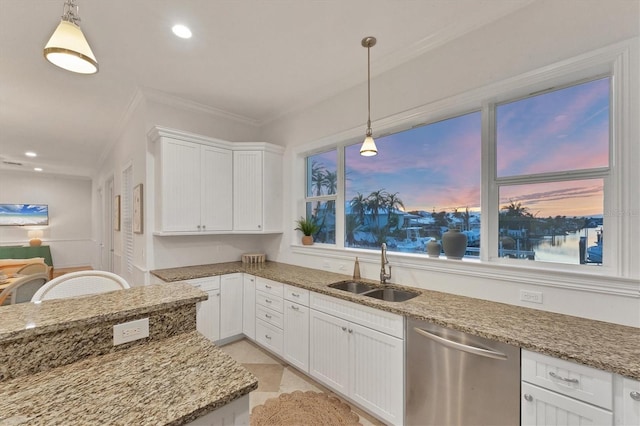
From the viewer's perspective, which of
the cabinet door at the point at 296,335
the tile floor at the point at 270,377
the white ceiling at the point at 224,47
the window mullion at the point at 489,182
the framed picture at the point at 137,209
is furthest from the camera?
the framed picture at the point at 137,209

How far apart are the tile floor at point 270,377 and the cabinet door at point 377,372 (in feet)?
0.62

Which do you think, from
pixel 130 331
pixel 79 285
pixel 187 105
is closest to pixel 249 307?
pixel 79 285

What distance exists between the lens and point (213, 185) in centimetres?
340

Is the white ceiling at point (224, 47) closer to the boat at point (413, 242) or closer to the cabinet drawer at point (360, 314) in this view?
the boat at point (413, 242)

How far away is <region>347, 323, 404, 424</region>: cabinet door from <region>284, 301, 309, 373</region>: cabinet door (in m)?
0.52

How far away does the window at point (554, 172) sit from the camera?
1718 millimetres

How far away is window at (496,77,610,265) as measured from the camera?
1718mm

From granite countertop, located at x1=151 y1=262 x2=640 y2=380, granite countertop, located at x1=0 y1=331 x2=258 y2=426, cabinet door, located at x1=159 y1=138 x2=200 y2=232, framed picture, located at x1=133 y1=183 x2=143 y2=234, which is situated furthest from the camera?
framed picture, located at x1=133 y1=183 x2=143 y2=234

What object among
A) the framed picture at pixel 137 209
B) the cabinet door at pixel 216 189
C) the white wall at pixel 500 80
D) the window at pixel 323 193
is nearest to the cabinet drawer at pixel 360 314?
the white wall at pixel 500 80

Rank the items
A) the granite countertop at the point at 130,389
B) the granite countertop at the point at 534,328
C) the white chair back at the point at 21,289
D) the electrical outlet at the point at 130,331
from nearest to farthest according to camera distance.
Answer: the granite countertop at the point at 130,389
the electrical outlet at the point at 130,331
the granite countertop at the point at 534,328
the white chair back at the point at 21,289

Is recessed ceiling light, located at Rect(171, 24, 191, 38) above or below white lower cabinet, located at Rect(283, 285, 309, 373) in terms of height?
above

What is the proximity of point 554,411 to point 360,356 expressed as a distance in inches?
43.3

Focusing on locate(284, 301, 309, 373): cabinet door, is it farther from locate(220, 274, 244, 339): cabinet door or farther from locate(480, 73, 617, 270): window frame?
locate(480, 73, 617, 270): window frame

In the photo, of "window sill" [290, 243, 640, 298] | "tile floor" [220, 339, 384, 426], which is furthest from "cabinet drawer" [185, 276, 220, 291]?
"window sill" [290, 243, 640, 298]
